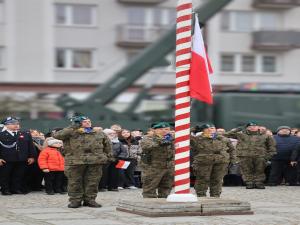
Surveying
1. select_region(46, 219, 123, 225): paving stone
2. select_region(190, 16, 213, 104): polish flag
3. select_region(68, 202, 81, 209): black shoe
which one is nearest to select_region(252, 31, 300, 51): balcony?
select_region(190, 16, 213, 104): polish flag

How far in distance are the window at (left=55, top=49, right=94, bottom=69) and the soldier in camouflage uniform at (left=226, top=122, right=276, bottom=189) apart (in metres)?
25.3

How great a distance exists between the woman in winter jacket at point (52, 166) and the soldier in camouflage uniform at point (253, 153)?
4.57 metres

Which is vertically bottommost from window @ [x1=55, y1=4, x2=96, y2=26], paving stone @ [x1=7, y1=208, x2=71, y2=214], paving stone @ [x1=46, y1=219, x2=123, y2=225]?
paving stone @ [x1=46, y1=219, x2=123, y2=225]

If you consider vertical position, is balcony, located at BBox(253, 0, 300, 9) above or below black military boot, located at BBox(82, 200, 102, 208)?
above

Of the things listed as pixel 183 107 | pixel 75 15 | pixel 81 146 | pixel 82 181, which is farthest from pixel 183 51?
pixel 75 15

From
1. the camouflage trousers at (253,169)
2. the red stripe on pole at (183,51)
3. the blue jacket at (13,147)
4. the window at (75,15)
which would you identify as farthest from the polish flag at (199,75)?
the window at (75,15)

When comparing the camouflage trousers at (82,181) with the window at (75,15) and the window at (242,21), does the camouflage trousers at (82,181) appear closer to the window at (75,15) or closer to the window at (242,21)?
the window at (75,15)

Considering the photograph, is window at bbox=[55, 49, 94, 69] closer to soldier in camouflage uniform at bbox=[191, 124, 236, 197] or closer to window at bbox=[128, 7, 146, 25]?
window at bbox=[128, 7, 146, 25]

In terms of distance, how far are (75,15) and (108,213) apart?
3156cm

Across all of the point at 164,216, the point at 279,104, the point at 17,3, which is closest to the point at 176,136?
the point at 164,216

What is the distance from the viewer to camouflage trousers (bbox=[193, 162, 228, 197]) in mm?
15711

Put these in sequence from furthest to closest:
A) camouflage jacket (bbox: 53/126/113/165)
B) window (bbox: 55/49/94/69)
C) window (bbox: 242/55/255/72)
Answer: window (bbox: 242/55/255/72) → window (bbox: 55/49/94/69) → camouflage jacket (bbox: 53/126/113/165)

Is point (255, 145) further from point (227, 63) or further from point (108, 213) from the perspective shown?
point (227, 63)

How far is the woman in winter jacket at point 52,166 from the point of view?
58.3 feet
